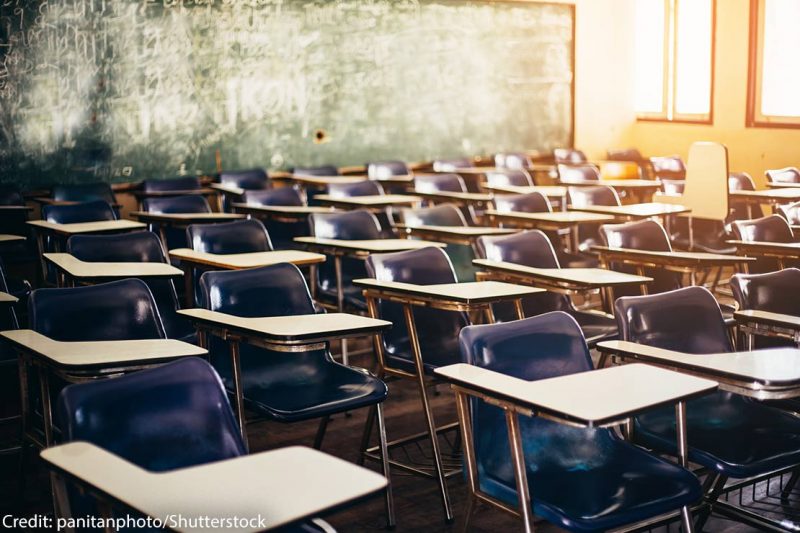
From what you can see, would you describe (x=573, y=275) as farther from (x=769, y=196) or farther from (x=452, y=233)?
(x=769, y=196)

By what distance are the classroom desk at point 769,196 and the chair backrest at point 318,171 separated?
10.8 ft

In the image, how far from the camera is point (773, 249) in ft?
16.7

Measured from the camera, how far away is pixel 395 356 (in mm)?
4145

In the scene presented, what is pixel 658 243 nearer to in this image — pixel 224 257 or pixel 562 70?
pixel 224 257

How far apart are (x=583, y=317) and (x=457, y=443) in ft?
2.99

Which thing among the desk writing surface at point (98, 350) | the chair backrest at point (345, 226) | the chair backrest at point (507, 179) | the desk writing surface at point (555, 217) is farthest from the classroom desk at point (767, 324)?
the chair backrest at point (507, 179)

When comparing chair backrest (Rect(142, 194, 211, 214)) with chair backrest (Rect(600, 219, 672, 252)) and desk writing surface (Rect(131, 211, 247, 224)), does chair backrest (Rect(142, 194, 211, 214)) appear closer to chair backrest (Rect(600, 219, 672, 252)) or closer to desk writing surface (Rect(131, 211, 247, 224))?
desk writing surface (Rect(131, 211, 247, 224))

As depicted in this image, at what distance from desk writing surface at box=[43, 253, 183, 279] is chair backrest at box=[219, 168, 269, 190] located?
137 inches

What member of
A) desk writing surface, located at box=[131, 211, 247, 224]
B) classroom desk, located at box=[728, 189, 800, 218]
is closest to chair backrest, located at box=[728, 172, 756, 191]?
classroom desk, located at box=[728, 189, 800, 218]

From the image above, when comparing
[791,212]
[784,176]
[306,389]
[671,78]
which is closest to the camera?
[306,389]

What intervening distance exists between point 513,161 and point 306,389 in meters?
6.58

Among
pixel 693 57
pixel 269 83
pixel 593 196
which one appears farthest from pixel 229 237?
pixel 693 57

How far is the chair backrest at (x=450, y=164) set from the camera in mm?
9453

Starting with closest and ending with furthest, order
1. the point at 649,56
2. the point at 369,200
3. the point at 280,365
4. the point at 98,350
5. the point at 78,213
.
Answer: the point at 98,350 → the point at 280,365 → the point at 78,213 → the point at 369,200 → the point at 649,56
